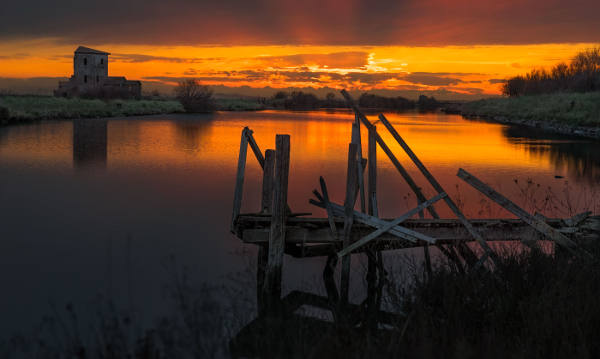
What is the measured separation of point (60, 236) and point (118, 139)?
78.2 feet

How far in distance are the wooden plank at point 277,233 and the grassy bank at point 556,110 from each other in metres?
41.6

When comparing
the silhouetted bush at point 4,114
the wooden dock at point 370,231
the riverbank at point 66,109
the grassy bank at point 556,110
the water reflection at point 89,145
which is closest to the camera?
the wooden dock at point 370,231

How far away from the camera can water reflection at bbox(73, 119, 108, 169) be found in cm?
2497

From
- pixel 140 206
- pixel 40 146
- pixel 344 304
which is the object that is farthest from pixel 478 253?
pixel 40 146

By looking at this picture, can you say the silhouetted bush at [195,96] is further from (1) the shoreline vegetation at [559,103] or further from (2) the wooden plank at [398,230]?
(2) the wooden plank at [398,230]

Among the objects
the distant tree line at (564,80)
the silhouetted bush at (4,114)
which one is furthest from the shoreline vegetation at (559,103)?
the silhouetted bush at (4,114)

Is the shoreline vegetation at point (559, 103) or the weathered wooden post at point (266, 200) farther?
the shoreline vegetation at point (559, 103)

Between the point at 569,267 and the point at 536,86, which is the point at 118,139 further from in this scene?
the point at 536,86

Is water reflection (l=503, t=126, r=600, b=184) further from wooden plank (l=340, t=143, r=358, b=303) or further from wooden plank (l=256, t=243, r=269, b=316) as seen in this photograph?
wooden plank (l=256, t=243, r=269, b=316)

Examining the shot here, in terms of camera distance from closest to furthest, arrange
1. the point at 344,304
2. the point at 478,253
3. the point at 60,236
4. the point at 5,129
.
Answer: the point at 344,304 → the point at 478,253 → the point at 60,236 → the point at 5,129

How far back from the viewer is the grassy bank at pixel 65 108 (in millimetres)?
45912

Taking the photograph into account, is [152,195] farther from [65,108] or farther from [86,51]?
[86,51]

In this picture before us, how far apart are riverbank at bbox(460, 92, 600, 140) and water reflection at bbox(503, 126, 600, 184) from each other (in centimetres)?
331

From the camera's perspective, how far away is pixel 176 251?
448 inches
